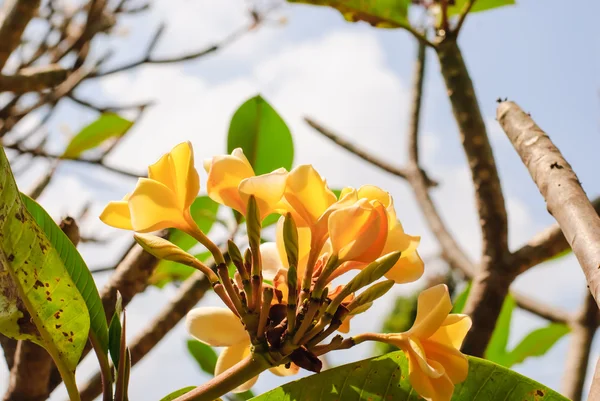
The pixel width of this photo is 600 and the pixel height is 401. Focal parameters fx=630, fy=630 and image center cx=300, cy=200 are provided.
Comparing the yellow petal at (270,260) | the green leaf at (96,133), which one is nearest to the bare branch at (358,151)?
the green leaf at (96,133)

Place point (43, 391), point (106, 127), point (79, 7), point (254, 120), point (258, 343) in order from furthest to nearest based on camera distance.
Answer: point (79, 7), point (106, 127), point (254, 120), point (43, 391), point (258, 343)

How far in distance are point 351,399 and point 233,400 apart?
66cm

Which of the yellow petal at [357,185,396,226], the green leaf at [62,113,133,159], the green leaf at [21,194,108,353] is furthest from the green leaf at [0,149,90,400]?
the green leaf at [62,113,133,159]

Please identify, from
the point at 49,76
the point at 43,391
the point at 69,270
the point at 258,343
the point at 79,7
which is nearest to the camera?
the point at 258,343

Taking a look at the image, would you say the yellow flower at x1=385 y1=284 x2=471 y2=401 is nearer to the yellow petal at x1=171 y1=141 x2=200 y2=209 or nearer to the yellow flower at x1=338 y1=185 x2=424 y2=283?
the yellow flower at x1=338 y1=185 x2=424 y2=283

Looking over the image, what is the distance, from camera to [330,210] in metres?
0.45

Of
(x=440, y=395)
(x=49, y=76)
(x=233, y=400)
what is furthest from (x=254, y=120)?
(x=440, y=395)

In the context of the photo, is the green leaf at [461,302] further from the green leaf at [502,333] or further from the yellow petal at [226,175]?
the yellow petal at [226,175]

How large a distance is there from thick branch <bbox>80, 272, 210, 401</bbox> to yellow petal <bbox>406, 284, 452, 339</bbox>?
460 mm

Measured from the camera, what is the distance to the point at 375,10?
99 cm

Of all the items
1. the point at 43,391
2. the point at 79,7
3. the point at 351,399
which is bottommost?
the point at 43,391

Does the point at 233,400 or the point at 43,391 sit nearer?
the point at 43,391

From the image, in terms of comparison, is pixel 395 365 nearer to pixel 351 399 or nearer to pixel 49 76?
pixel 351 399

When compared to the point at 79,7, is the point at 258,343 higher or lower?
lower
